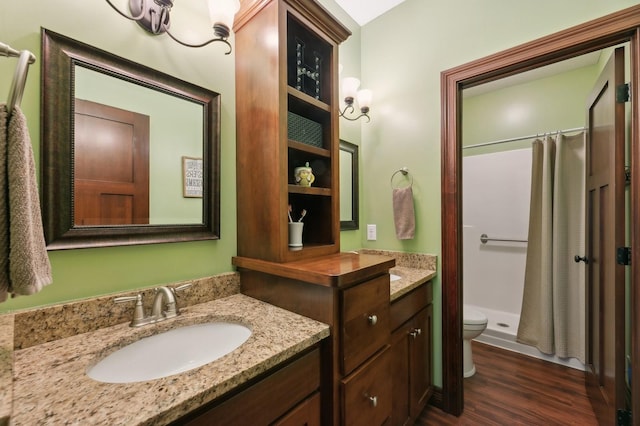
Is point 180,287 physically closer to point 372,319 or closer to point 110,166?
point 110,166

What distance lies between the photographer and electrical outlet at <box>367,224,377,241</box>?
2.04 m

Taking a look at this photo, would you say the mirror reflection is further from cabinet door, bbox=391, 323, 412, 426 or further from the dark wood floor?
the dark wood floor

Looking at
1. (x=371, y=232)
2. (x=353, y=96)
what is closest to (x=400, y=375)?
(x=371, y=232)

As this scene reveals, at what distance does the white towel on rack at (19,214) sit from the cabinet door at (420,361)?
1.49m

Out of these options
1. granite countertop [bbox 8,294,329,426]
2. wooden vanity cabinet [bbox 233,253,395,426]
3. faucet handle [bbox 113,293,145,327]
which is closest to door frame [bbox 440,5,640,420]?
wooden vanity cabinet [bbox 233,253,395,426]

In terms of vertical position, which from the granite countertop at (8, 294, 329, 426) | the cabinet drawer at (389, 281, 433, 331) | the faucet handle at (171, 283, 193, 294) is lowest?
the cabinet drawer at (389, 281, 433, 331)

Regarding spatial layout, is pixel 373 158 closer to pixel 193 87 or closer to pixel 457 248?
pixel 457 248

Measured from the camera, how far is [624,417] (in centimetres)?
128

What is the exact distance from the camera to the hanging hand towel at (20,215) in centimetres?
52

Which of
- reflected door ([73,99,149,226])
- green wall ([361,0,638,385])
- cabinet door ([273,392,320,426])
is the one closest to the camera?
cabinet door ([273,392,320,426])

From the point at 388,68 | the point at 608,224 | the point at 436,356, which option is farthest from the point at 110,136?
the point at 608,224

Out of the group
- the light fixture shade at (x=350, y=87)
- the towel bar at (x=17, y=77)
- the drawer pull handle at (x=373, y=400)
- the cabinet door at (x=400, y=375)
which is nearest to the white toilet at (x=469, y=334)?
the cabinet door at (x=400, y=375)

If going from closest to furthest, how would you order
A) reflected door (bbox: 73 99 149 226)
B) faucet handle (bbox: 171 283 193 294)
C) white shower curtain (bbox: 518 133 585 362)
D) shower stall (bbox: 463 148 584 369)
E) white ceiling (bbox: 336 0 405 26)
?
1. reflected door (bbox: 73 99 149 226)
2. faucet handle (bbox: 171 283 193 294)
3. white ceiling (bbox: 336 0 405 26)
4. white shower curtain (bbox: 518 133 585 362)
5. shower stall (bbox: 463 148 584 369)

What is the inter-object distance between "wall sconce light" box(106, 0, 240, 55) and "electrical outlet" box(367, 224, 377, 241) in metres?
1.50
